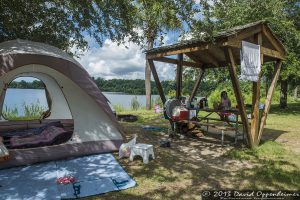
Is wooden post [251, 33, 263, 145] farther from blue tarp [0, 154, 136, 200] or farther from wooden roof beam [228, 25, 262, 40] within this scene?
→ blue tarp [0, 154, 136, 200]

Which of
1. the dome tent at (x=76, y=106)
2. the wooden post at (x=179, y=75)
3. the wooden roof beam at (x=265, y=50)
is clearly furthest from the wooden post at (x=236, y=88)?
the dome tent at (x=76, y=106)

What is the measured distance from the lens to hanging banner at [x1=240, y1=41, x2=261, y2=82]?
704 cm

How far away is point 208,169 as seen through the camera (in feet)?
18.5

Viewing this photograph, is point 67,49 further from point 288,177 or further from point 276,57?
point 288,177

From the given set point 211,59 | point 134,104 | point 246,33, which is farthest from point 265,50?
point 134,104

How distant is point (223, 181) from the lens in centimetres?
495

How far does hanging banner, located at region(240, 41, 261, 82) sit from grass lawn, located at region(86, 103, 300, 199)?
188 centimetres

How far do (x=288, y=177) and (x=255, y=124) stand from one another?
2.59 metres

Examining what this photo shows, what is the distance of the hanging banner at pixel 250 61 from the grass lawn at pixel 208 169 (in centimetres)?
188

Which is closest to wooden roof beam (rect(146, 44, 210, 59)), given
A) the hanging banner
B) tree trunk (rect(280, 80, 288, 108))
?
the hanging banner

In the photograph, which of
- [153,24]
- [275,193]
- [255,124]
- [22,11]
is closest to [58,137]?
[153,24]

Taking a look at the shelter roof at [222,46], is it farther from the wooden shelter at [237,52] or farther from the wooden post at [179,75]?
the wooden post at [179,75]

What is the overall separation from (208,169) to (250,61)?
313cm

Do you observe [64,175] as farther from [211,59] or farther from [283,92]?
[283,92]
